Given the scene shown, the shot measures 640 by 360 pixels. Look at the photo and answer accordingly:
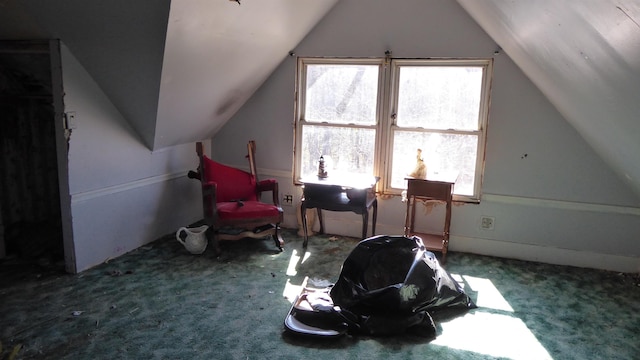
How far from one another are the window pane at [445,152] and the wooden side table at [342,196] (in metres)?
0.42

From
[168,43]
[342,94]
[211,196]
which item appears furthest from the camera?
[342,94]

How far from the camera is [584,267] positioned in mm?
3516

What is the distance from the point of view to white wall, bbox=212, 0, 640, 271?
345cm

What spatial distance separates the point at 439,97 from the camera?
3750 millimetres

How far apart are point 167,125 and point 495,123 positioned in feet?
8.95

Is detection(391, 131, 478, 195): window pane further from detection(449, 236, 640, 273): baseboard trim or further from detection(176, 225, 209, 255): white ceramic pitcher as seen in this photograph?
detection(176, 225, 209, 255): white ceramic pitcher

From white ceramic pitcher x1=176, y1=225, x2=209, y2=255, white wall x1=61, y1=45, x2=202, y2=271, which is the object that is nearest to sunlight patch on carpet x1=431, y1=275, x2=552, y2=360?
white ceramic pitcher x1=176, y1=225, x2=209, y2=255

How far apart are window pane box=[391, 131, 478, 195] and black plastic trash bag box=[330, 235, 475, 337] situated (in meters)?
1.17

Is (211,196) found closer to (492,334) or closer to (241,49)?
(241,49)

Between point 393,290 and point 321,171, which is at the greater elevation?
point 321,171

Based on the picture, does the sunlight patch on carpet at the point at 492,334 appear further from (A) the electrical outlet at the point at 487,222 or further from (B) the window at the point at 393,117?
(B) the window at the point at 393,117

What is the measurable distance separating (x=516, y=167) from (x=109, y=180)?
10.8 feet

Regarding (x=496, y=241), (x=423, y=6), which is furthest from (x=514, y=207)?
(x=423, y=6)

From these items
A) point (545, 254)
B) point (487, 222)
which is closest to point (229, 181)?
point (487, 222)
